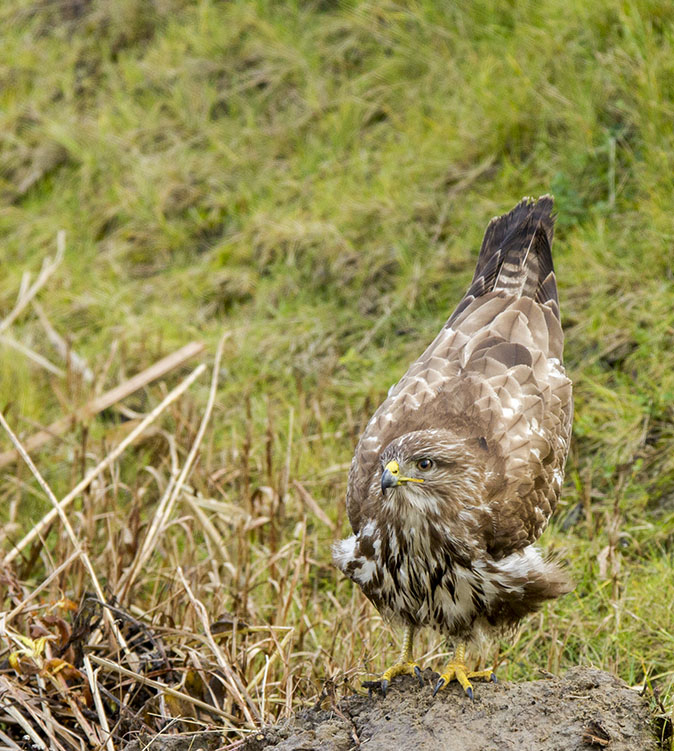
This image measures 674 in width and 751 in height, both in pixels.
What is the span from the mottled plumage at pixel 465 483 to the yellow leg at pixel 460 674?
0.06 metres

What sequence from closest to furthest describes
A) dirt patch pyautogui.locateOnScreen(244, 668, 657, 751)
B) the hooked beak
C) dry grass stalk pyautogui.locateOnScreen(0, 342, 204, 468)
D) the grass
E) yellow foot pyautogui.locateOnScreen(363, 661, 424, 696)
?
dirt patch pyautogui.locateOnScreen(244, 668, 657, 751) < the hooked beak < yellow foot pyautogui.locateOnScreen(363, 661, 424, 696) < the grass < dry grass stalk pyautogui.locateOnScreen(0, 342, 204, 468)

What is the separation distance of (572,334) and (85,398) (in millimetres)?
2948

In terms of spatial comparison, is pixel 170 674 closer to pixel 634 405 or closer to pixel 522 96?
pixel 634 405

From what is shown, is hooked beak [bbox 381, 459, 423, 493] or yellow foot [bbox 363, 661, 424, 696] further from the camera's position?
yellow foot [bbox 363, 661, 424, 696]

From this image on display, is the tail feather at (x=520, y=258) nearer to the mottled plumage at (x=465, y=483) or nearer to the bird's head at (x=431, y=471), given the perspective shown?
the mottled plumage at (x=465, y=483)

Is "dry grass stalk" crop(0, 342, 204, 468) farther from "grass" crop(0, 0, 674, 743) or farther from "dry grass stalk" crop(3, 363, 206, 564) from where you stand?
Result: "dry grass stalk" crop(3, 363, 206, 564)

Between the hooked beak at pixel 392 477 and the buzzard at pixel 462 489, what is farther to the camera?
the buzzard at pixel 462 489

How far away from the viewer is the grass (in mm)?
4371

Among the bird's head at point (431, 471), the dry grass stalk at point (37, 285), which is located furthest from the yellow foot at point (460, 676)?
the dry grass stalk at point (37, 285)

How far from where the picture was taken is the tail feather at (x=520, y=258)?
456cm

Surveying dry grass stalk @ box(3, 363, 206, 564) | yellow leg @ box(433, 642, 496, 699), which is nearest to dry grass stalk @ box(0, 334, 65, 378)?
dry grass stalk @ box(3, 363, 206, 564)

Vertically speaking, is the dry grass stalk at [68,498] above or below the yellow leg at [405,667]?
above

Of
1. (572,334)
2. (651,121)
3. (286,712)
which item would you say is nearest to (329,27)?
(651,121)

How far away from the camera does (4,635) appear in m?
3.65
